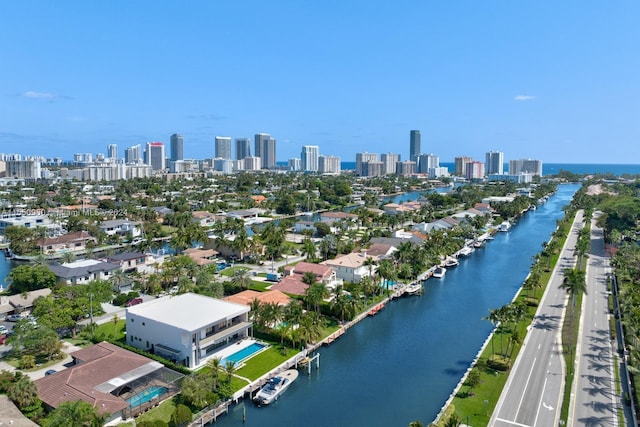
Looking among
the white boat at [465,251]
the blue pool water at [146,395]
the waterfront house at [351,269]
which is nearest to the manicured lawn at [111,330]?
the blue pool water at [146,395]

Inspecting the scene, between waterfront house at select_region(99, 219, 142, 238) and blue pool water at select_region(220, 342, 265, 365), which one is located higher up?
waterfront house at select_region(99, 219, 142, 238)

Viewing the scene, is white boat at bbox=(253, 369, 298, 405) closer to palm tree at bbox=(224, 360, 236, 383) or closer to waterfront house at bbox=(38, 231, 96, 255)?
palm tree at bbox=(224, 360, 236, 383)

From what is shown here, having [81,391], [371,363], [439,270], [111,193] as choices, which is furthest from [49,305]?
[111,193]

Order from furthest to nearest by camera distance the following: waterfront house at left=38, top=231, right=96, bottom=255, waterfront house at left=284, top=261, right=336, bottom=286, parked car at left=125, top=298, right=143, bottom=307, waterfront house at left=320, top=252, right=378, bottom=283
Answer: waterfront house at left=38, top=231, right=96, bottom=255 → waterfront house at left=320, top=252, right=378, bottom=283 → waterfront house at left=284, top=261, right=336, bottom=286 → parked car at left=125, top=298, right=143, bottom=307

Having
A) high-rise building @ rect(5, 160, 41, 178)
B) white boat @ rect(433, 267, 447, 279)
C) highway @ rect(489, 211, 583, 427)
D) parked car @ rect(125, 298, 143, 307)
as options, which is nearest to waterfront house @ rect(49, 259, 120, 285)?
parked car @ rect(125, 298, 143, 307)

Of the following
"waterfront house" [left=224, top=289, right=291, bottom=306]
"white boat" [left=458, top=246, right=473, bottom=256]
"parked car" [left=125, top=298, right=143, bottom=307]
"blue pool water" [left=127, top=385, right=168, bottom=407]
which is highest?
"waterfront house" [left=224, top=289, right=291, bottom=306]

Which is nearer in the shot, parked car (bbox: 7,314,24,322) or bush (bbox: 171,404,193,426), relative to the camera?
bush (bbox: 171,404,193,426)
